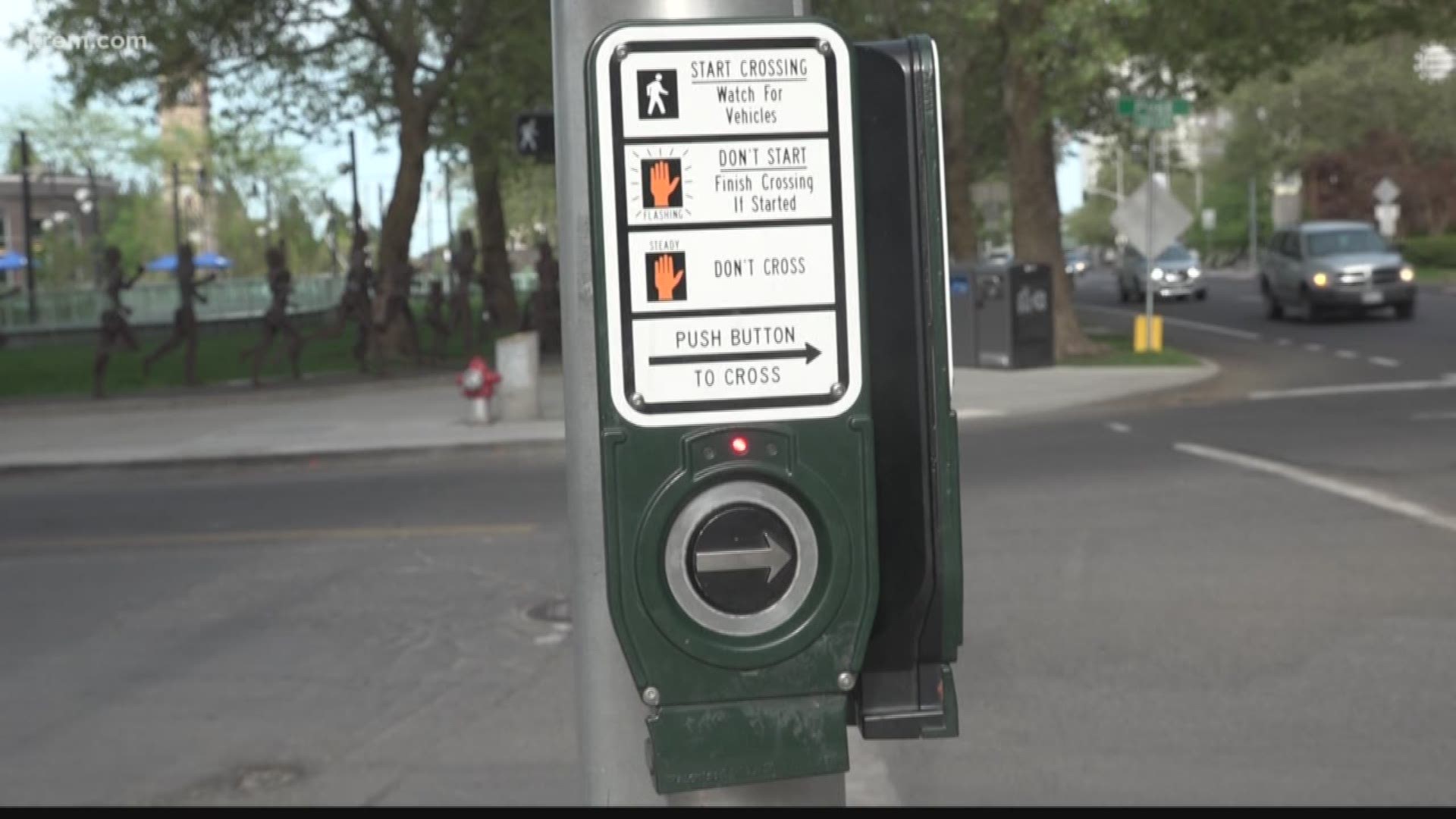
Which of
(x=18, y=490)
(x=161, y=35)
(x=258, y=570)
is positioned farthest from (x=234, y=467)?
(x=161, y=35)

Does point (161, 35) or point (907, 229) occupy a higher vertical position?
point (161, 35)

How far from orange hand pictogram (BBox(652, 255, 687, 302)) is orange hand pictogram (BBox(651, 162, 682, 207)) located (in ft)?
0.19

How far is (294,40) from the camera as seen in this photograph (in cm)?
3086

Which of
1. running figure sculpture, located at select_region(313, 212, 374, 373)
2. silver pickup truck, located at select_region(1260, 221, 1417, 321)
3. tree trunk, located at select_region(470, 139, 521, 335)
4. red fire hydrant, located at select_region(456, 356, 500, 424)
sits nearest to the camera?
red fire hydrant, located at select_region(456, 356, 500, 424)

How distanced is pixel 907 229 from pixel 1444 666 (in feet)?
18.5

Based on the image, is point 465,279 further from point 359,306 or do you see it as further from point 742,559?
point 742,559

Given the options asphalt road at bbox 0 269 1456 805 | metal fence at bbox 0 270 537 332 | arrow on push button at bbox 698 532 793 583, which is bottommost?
asphalt road at bbox 0 269 1456 805

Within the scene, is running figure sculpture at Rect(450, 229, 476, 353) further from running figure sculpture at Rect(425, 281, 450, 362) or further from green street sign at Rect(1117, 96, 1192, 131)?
green street sign at Rect(1117, 96, 1192, 131)

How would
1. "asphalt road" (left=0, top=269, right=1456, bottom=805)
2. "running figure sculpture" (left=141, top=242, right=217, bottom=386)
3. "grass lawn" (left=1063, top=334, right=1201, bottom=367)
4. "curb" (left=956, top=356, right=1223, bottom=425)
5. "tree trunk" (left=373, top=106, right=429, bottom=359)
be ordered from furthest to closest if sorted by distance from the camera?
1. "tree trunk" (left=373, top=106, right=429, bottom=359)
2. "running figure sculpture" (left=141, top=242, right=217, bottom=386)
3. "grass lawn" (left=1063, top=334, right=1201, bottom=367)
4. "curb" (left=956, top=356, right=1223, bottom=425)
5. "asphalt road" (left=0, top=269, right=1456, bottom=805)

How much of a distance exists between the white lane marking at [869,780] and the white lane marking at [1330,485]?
5301 millimetres

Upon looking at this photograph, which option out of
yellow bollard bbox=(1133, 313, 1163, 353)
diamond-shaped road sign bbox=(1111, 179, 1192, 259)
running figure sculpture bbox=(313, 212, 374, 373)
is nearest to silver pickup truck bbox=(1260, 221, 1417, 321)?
yellow bollard bbox=(1133, 313, 1163, 353)

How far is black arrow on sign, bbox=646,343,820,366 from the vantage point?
6.30 ft

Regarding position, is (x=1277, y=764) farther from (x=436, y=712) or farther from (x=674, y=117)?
(x=674, y=117)

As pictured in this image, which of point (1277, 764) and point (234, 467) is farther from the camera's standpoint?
point (234, 467)
